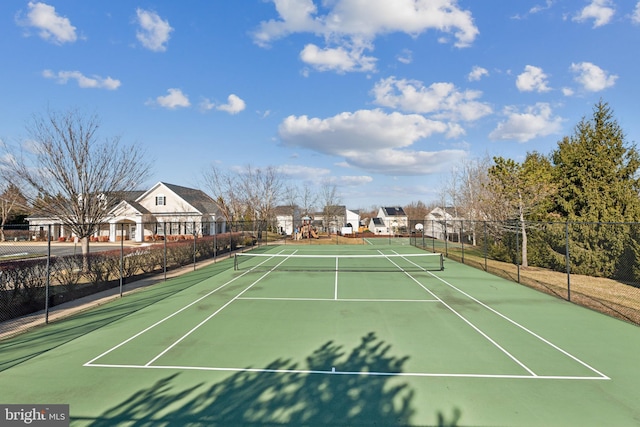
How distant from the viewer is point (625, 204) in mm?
16047

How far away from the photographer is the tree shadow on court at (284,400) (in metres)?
4.45

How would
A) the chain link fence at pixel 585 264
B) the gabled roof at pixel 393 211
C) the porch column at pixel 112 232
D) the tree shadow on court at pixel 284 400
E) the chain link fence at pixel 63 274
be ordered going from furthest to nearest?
the gabled roof at pixel 393 211
the porch column at pixel 112 232
the chain link fence at pixel 585 264
the chain link fence at pixel 63 274
the tree shadow on court at pixel 284 400

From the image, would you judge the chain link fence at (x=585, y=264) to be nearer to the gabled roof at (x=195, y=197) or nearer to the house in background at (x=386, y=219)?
the gabled roof at (x=195, y=197)

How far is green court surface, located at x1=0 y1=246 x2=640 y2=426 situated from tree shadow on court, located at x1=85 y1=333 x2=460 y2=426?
2 cm

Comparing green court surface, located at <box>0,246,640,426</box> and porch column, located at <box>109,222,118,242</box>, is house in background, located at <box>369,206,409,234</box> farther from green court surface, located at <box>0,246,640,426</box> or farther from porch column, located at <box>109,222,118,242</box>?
green court surface, located at <box>0,246,640,426</box>

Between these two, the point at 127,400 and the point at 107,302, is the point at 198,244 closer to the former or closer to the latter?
the point at 107,302

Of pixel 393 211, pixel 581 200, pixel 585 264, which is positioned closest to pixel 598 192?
pixel 581 200

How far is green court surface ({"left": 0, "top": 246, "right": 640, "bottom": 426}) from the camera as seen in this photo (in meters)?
4.67

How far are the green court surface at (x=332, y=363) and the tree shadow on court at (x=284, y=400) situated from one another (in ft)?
0.08

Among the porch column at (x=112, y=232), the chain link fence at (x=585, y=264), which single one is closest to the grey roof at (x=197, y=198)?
the porch column at (x=112, y=232)

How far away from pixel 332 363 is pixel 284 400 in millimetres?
1504

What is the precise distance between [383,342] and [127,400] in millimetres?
4920

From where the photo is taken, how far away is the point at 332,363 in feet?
20.4

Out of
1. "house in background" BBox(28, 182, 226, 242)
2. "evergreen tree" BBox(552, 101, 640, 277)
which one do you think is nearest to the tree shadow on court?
"evergreen tree" BBox(552, 101, 640, 277)
